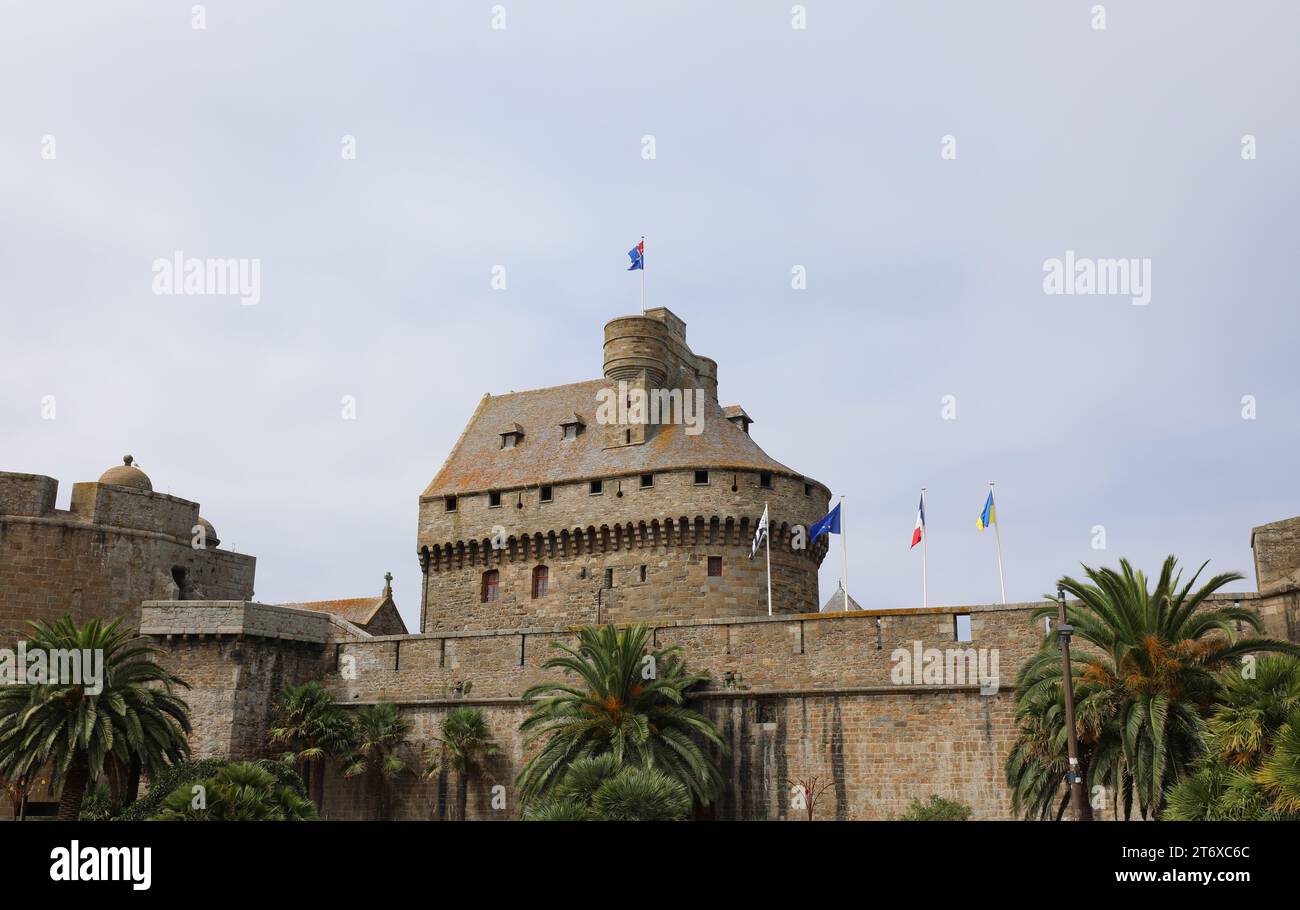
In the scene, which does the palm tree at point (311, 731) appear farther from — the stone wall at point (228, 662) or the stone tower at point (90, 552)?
the stone tower at point (90, 552)

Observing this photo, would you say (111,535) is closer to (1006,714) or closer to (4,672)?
(4,672)

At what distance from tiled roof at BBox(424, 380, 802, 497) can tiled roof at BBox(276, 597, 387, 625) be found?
17.1 ft

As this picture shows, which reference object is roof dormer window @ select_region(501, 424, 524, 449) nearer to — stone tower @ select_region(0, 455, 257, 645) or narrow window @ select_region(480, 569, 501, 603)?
narrow window @ select_region(480, 569, 501, 603)

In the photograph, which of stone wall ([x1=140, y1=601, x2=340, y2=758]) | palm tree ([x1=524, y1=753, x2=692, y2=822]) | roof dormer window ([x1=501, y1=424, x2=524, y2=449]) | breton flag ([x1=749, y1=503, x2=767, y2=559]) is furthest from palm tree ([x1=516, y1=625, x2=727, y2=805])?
roof dormer window ([x1=501, y1=424, x2=524, y2=449])

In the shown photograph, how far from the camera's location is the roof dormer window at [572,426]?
46688 mm

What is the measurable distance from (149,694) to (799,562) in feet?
75.4

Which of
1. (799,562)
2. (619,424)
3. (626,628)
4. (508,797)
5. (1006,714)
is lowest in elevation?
(508,797)

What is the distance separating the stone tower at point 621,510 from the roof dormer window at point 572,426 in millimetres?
52

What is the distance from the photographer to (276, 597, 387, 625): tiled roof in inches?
1834

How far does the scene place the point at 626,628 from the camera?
30438 millimetres

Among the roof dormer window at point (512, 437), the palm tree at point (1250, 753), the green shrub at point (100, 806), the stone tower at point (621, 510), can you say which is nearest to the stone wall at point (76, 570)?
the green shrub at point (100, 806)
